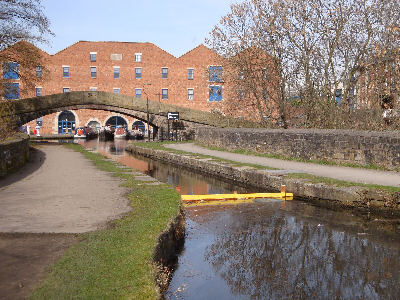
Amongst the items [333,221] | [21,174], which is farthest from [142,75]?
[333,221]

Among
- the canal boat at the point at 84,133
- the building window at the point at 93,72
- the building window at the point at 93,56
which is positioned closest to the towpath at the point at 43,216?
the canal boat at the point at 84,133

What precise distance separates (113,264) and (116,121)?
60.1m

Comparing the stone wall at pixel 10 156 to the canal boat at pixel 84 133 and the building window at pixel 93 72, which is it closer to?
the canal boat at pixel 84 133

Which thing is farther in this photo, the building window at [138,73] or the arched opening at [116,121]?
the arched opening at [116,121]

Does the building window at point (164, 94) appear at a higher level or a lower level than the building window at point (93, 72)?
lower

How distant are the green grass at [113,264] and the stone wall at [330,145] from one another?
823cm

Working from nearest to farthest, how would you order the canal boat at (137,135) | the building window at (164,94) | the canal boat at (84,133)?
the canal boat at (84,133), the canal boat at (137,135), the building window at (164,94)

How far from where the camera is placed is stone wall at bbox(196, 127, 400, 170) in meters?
12.6

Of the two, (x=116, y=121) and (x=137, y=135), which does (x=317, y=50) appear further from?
(x=116, y=121)

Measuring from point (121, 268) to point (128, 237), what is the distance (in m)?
1.14

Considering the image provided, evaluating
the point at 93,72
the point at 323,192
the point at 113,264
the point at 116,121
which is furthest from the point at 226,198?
the point at 116,121

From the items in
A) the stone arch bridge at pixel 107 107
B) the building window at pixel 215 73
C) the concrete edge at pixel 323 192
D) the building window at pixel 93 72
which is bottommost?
the concrete edge at pixel 323 192

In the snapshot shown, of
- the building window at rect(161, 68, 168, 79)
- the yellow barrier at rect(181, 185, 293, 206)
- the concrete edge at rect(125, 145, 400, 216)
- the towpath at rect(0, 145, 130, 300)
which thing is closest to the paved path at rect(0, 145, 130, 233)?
the towpath at rect(0, 145, 130, 300)

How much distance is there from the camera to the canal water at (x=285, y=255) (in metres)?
5.05
